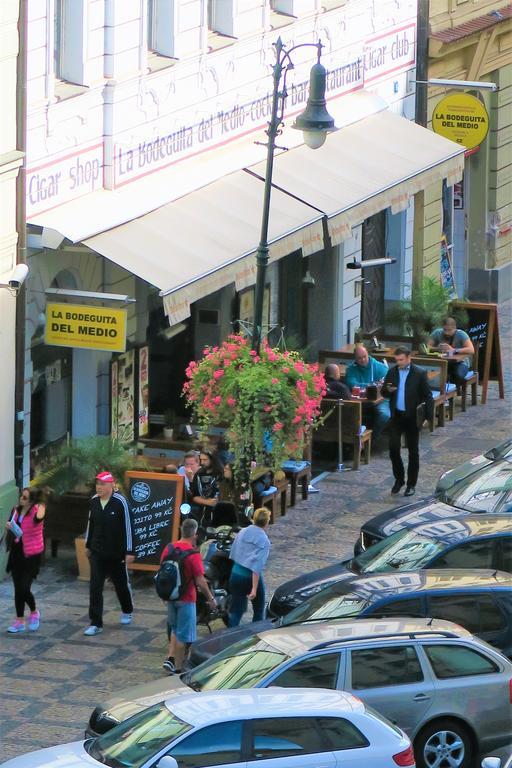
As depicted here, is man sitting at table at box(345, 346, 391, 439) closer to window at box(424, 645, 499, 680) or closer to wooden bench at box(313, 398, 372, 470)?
wooden bench at box(313, 398, 372, 470)

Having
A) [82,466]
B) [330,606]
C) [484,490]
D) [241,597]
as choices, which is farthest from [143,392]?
[330,606]

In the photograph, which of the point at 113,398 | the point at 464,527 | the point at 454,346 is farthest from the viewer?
the point at 454,346

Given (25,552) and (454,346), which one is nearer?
(25,552)

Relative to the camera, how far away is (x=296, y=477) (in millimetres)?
20875

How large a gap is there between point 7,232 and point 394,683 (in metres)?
7.95

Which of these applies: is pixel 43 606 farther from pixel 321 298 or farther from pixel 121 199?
pixel 321 298

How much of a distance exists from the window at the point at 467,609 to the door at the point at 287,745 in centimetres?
307

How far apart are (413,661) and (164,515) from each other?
6044 millimetres

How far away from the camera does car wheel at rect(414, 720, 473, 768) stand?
12.1m

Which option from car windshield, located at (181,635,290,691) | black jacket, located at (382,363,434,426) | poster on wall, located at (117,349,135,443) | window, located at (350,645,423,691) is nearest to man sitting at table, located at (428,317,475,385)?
black jacket, located at (382,363,434,426)

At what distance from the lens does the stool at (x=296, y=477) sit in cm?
2081

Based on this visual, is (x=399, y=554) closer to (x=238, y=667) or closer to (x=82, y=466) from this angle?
(x=238, y=667)

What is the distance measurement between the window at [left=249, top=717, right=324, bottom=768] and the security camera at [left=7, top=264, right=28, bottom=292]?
8285 millimetres

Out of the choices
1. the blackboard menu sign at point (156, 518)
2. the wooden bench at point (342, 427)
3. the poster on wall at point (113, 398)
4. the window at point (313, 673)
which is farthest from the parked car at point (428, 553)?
the wooden bench at point (342, 427)
